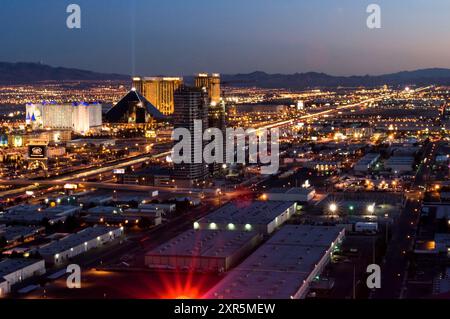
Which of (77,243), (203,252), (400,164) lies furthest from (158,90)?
(203,252)

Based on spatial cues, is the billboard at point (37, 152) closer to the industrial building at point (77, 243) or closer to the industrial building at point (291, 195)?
Result: the industrial building at point (291, 195)

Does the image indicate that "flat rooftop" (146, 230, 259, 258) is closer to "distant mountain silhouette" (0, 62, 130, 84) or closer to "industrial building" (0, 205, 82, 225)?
"industrial building" (0, 205, 82, 225)

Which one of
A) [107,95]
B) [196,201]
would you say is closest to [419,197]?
[196,201]

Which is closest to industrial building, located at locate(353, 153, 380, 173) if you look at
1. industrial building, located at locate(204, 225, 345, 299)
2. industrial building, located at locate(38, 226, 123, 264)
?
industrial building, located at locate(204, 225, 345, 299)

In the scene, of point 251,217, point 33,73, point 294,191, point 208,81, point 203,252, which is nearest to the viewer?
point 203,252

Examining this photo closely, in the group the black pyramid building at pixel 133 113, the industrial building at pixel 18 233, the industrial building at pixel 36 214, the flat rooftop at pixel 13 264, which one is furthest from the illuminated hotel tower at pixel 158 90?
the flat rooftop at pixel 13 264

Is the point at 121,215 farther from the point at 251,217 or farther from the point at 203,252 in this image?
the point at 203,252

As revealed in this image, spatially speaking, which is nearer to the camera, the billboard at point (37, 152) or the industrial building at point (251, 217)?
the industrial building at point (251, 217)
